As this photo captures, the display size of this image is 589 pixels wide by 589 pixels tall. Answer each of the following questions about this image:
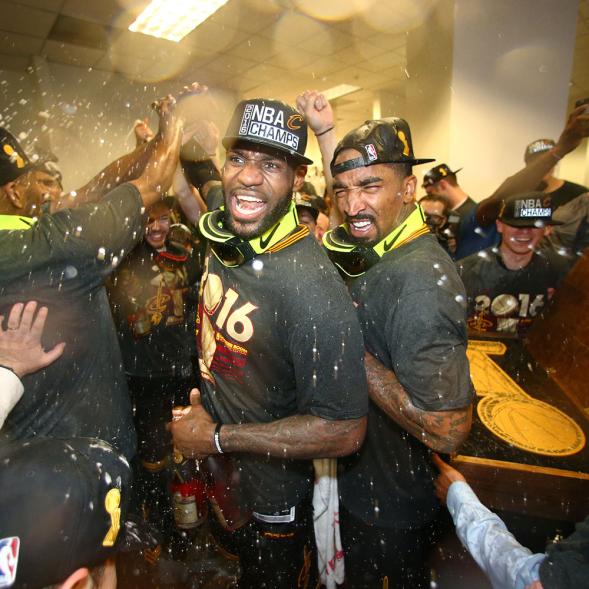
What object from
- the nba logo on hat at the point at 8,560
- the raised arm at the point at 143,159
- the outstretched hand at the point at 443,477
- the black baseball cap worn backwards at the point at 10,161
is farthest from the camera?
the raised arm at the point at 143,159

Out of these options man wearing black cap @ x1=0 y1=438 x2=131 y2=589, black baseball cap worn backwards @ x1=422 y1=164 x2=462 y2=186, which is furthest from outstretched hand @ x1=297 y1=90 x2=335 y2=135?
black baseball cap worn backwards @ x1=422 y1=164 x2=462 y2=186

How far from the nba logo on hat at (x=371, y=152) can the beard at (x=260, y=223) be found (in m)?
0.44

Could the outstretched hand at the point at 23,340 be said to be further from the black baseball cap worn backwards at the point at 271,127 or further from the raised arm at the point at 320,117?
the raised arm at the point at 320,117

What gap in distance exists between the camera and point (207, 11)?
579 cm

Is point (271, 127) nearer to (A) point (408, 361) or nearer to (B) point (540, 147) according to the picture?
(A) point (408, 361)

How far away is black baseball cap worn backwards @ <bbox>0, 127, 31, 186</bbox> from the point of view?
1.92 meters

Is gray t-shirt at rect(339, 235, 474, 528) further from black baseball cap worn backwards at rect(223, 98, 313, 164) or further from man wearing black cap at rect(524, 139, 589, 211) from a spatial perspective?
man wearing black cap at rect(524, 139, 589, 211)

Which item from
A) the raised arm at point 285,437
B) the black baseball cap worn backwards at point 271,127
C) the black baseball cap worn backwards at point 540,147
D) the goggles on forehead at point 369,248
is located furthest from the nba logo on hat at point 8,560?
the black baseball cap worn backwards at point 540,147

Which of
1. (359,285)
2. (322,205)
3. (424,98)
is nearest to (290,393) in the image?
(359,285)

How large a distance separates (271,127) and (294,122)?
0.10m

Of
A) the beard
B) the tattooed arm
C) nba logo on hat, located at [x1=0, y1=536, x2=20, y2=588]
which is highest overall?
the beard

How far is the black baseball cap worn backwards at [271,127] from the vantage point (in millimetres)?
1591

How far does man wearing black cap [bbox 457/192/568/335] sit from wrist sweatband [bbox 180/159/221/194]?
1.98 m

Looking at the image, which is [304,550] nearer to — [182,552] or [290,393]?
[290,393]
